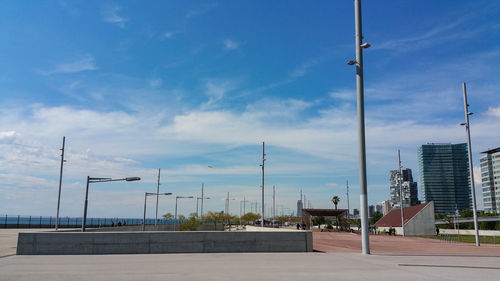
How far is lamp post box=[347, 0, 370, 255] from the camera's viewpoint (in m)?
15.6

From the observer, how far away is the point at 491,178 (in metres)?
176

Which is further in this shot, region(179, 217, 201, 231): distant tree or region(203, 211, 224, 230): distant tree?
region(203, 211, 224, 230): distant tree

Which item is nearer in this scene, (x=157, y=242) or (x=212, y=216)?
(x=157, y=242)

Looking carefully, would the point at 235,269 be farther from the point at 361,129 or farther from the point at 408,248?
the point at 408,248

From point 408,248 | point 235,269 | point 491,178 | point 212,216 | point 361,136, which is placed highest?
point 491,178

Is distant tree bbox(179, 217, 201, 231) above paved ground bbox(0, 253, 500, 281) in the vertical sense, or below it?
below

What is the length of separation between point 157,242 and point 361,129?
10387 millimetres

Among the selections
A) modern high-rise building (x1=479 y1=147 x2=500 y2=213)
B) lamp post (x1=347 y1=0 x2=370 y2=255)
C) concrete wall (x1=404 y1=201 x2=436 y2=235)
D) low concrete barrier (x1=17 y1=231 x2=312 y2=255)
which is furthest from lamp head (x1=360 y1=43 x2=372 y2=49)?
modern high-rise building (x1=479 y1=147 x2=500 y2=213)

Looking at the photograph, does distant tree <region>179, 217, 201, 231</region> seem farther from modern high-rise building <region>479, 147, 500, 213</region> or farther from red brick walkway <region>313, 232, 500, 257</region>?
modern high-rise building <region>479, 147, 500, 213</region>

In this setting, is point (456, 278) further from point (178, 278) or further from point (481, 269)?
point (178, 278)

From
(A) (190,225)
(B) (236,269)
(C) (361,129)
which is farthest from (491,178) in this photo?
(B) (236,269)

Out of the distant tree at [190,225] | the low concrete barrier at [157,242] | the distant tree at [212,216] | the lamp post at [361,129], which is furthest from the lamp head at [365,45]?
the distant tree at [212,216]

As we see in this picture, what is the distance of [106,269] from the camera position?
1080cm

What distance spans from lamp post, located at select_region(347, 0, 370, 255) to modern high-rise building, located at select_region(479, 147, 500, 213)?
18180cm
